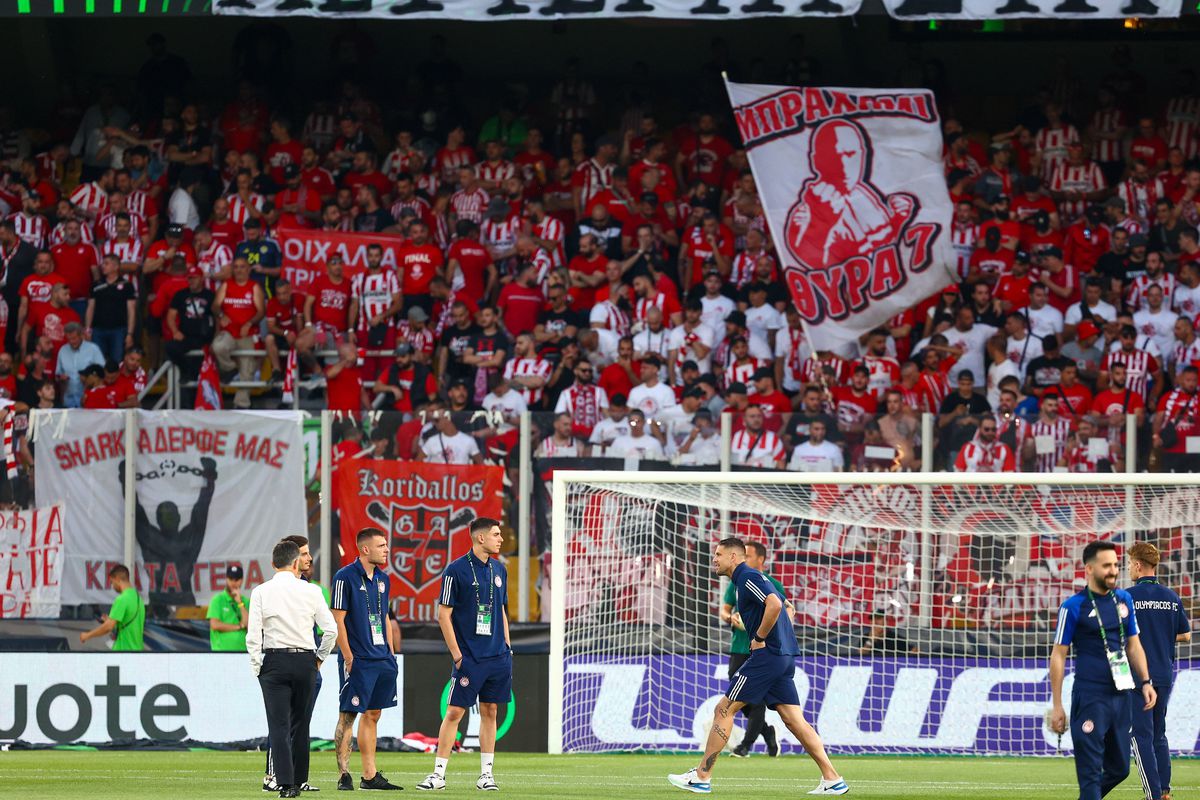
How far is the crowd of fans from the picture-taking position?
1817 centimetres

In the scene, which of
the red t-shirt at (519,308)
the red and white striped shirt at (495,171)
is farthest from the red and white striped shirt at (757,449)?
the red and white striped shirt at (495,171)

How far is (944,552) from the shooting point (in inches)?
667

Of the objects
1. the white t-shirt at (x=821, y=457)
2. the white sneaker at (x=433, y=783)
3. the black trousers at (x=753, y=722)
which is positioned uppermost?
the white t-shirt at (x=821, y=457)

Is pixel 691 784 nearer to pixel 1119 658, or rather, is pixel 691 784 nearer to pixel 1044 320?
pixel 1119 658

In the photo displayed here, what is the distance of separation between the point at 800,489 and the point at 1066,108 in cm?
887

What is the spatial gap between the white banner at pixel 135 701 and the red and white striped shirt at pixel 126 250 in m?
6.88

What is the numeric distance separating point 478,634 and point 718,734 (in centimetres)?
171

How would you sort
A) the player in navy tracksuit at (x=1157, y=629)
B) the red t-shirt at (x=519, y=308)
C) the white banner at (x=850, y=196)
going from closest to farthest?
the player in navy tracksuit at (x=1157, y=629), the white banner at (x=850, y=196), the red t-shirt at (x=519, y=308)

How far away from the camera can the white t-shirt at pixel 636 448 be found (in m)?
17.8

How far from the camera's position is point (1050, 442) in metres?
17.6

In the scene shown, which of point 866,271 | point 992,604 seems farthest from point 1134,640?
point 866,271

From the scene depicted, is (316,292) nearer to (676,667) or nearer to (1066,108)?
(676,667)

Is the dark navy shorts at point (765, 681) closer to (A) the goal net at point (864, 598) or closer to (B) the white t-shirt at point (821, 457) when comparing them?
(A) the goal net at point (864, 598)

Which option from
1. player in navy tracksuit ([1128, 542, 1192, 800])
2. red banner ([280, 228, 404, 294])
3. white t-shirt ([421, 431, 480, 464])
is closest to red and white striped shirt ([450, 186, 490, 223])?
red banner ([280, 228, 404, 294])
